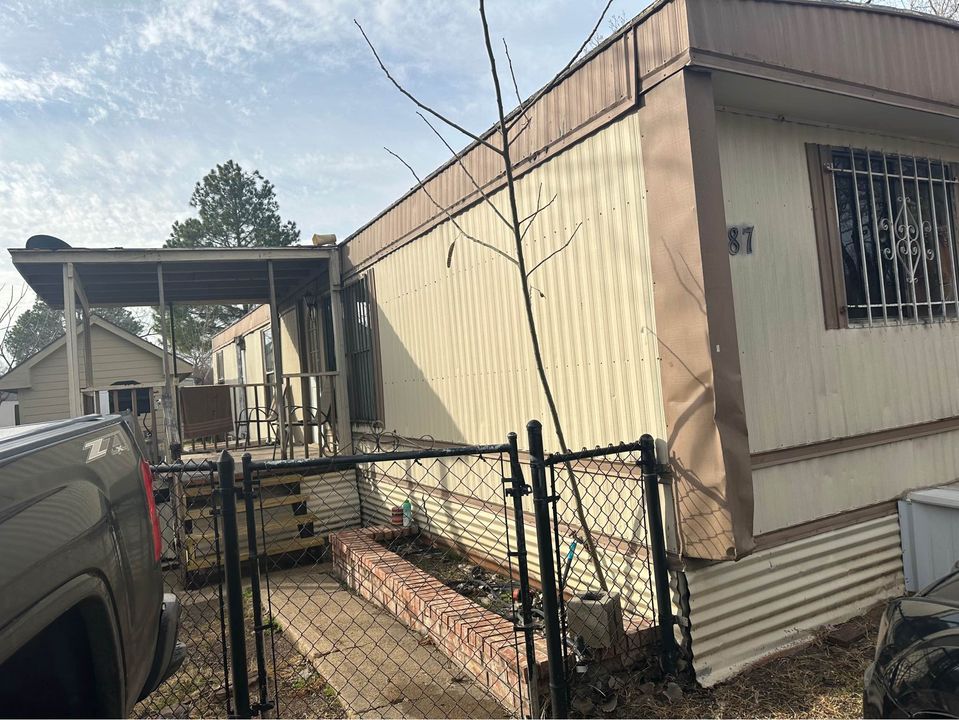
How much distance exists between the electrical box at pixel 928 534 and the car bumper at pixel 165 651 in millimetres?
4099

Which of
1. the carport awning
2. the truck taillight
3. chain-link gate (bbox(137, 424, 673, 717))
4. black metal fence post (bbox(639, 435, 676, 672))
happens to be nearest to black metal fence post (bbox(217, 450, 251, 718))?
chain-link gate (bbox(137, 424, 673, 717))

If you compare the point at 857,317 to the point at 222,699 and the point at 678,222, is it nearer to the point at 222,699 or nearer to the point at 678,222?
the point at 678,222

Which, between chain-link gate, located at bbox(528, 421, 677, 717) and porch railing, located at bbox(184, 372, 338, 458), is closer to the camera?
chain-link gate, located at bbox(528, 421, 677, 717)

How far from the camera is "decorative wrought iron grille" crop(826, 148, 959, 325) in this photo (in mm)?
4160

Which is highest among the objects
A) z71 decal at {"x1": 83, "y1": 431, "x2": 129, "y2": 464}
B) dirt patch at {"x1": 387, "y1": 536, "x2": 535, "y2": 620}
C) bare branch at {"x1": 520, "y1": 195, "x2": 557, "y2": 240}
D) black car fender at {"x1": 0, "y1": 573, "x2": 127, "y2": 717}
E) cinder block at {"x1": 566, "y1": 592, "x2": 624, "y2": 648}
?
bare branch at {"x1": 520, "y1": 195, "x2": 557, "y2": 240}

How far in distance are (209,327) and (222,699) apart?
28553 mm

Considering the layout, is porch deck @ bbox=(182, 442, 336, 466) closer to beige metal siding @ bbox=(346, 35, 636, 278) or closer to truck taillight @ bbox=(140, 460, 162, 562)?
beige metal siding @ bbox=(346, 35, 636, 278)

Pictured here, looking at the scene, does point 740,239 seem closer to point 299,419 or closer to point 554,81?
point 554,81

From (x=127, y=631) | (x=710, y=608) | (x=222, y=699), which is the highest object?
(x=127, y=631)

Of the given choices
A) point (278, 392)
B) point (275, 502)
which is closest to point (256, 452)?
point (278, 392)

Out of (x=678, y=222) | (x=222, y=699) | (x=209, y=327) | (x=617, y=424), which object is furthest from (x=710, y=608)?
(x=209, y=327)

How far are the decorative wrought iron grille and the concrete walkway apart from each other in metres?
3.22

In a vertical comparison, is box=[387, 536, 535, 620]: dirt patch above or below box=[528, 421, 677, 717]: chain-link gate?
below

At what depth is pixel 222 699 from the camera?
3.57 metres
